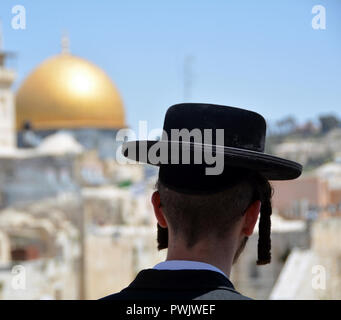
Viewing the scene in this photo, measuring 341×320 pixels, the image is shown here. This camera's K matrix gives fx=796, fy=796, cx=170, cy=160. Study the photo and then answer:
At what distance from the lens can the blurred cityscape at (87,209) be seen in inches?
677

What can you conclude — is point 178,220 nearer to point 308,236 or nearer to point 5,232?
point 5,232

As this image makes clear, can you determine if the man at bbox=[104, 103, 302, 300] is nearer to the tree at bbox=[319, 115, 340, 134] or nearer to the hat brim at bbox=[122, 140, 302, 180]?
the hat brim at bbox=[122, 140, 302, 180]

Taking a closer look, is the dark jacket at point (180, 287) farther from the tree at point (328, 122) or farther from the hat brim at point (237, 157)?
the tree at point (328, 122)

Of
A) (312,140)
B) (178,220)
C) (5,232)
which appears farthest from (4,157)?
(312,140)

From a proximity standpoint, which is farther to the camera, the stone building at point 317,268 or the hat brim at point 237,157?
the stone building at point 317,268

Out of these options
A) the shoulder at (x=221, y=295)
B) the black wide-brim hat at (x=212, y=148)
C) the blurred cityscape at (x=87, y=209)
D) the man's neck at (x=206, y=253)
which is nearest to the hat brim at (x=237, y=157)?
the black wide-brim hat at (x=212, y=148)

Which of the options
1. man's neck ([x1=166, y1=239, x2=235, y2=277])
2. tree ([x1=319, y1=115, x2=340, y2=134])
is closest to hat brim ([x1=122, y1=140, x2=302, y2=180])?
man's neck ([x1=166, y1=239, x2=235, y2=277])

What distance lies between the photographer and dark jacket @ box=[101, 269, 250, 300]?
5.99ft

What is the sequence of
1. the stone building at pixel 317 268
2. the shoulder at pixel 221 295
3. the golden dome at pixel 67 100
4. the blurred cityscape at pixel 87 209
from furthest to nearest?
the golden dome at pixel 67 100
the blurred cityscape at pixel 87 209
the stone building at pixel 317 268
the shoulder at pixel 221 295

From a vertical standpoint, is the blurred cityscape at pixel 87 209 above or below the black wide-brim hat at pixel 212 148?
below

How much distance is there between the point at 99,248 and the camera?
21594 mm

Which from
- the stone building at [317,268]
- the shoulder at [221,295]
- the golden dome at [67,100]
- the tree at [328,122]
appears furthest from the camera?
the tree at [328,122]

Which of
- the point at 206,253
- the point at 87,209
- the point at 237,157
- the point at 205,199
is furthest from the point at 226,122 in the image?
the point at 87,209
